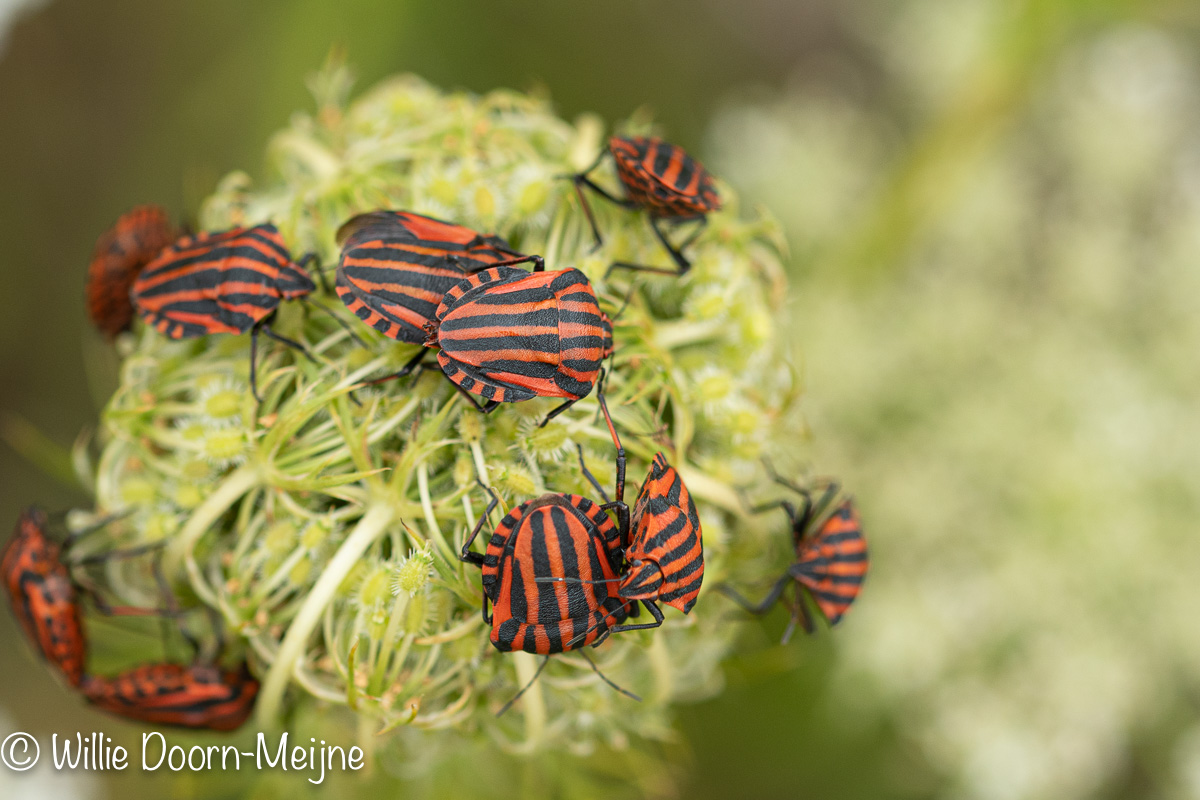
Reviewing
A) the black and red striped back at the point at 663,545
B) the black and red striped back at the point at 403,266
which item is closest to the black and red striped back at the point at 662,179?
the black and red striped back at the point at 403,266

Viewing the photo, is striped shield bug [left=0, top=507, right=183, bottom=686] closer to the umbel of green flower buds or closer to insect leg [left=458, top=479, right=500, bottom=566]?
the umbel of green flower buds

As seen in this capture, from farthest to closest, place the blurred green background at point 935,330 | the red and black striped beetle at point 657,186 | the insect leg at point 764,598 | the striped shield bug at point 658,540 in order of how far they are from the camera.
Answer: the blurred green background at point 935,330 → the insect leg at point 764,598 → the red and black striped beetle at point 657,186 → the striped shield bug at point 658,540

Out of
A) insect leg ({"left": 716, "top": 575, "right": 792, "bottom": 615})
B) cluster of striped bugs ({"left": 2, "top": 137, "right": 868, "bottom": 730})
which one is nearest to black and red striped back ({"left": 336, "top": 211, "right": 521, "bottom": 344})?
cluster of striped bugs ({"left": 2, "top": 137, "right": 868, "bottom": 730})

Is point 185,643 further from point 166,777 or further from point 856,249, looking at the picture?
point 856,249

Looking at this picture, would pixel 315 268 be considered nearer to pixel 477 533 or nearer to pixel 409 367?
pixel 409 367

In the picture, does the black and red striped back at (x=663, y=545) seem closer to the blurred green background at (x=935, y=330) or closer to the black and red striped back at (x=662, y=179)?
the black and red striped back at (x=662, y=179)

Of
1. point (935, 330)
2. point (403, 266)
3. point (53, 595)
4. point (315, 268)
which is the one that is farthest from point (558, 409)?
point (935, 330)
